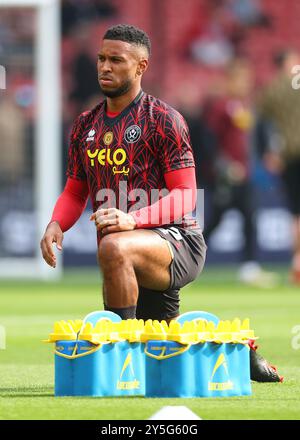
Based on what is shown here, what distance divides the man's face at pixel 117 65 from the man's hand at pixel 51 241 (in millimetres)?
764

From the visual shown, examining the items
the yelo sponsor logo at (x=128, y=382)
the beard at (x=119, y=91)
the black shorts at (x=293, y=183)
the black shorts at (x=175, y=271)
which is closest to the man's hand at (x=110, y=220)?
the black shorts at (x=175, y=271)

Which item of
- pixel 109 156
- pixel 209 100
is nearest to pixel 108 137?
pixel 109 156

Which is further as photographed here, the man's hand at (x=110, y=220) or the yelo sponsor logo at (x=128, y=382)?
the man's hand at (x=110, y=220)

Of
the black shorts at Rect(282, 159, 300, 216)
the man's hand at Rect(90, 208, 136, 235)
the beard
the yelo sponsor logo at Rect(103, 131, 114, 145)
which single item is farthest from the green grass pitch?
the beard

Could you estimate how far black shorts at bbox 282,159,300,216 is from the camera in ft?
58.1

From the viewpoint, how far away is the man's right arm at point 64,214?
7.29 meters

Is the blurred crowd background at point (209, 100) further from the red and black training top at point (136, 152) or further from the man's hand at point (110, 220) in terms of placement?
the man's hand at point (110, 220)

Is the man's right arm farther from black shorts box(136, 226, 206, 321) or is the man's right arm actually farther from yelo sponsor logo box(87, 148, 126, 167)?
black shorts box(136, 226, 206, 321)

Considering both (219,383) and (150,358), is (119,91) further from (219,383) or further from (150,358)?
(219,383)

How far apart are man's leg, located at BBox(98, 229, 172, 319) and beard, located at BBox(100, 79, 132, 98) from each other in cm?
80

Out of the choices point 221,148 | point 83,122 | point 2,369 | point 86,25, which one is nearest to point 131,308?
A: point 83,122

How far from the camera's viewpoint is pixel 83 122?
25.4 ft

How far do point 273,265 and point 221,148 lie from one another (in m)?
2.54

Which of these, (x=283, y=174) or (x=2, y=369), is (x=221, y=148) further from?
(x=2, y=369)
